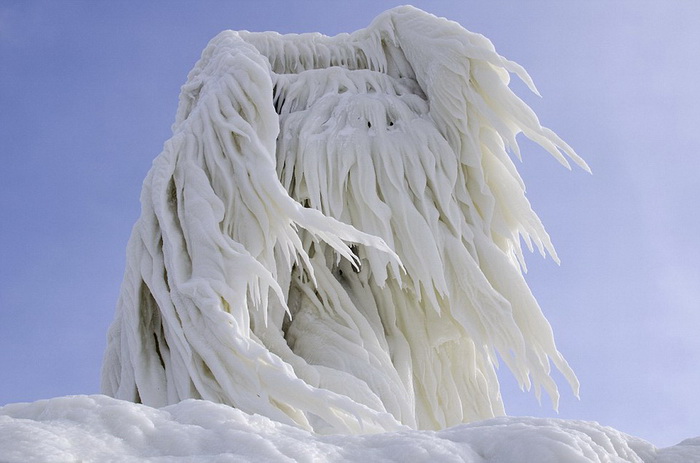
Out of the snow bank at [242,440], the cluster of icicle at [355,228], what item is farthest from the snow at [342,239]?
the snow bank at [242,440]

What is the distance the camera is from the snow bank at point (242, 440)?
1264 mm

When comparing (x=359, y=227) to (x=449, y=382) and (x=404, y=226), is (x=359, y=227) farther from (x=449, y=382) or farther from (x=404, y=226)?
(x=449, y=382)

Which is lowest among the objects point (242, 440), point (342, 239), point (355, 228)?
point (242, 440)

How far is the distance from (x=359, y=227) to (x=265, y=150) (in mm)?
914

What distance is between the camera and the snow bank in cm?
126

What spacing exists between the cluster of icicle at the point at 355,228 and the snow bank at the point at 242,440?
174 centimetres

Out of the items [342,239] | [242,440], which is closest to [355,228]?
[342,239]

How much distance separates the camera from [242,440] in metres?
1.36

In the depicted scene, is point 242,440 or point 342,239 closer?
point 242,440

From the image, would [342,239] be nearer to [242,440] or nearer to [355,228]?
[355,228]

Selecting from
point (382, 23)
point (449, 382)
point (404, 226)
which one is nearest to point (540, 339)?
point (449, 382)

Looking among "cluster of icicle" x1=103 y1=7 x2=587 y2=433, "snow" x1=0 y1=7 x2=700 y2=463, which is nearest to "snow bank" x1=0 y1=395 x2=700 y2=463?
"snow" x1=0 y1=7 x2=700 y2=463

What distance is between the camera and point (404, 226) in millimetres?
4473

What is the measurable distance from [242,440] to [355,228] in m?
2.64
